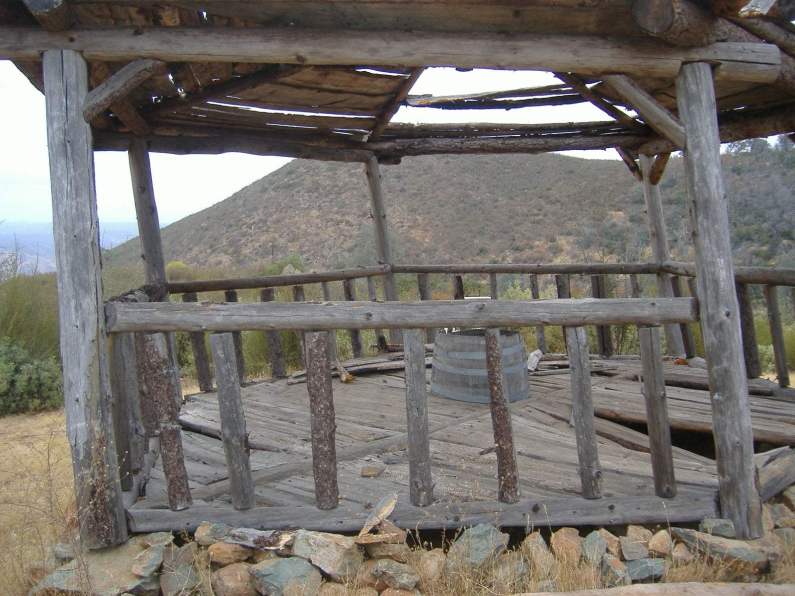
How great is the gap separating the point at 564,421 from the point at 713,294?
1.90m

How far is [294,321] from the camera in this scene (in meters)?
3.35

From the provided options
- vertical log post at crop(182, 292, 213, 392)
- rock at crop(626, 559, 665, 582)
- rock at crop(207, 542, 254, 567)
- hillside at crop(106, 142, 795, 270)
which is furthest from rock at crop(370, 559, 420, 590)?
hillside at crop(106, 142, 795, 270)

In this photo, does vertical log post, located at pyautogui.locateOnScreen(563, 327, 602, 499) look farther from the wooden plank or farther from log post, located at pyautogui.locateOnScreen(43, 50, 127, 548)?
log post, located at pyautogui.locateOnScreen(43, 50, 127, 548)

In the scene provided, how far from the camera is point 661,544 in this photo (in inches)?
130

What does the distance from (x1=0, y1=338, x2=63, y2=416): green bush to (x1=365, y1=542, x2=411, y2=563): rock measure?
6.06m

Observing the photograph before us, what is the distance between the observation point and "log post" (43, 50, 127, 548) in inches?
127

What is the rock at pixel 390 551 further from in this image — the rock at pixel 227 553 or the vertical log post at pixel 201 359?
the vertical log post at pixel 201 359

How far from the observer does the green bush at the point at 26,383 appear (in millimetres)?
7676

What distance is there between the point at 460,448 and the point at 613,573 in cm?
152

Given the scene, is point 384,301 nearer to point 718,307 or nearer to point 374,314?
point 374,314

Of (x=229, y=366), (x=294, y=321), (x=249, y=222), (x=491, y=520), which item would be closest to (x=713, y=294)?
(x=491, y=520)

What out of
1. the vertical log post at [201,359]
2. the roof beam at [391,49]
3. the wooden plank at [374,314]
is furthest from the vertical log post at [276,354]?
the roof beam at [391,49]

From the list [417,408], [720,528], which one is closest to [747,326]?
[720,528]

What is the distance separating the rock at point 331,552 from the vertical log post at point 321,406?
0.26m
